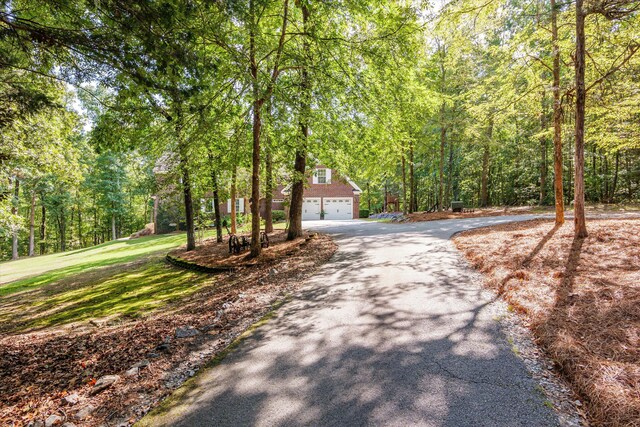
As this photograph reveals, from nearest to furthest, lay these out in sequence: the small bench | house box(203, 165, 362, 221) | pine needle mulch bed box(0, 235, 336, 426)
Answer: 1. pine needle mulch bed box(0, 235, 336, 426)
2. the small bench
3. house box(203, 165, 362, 221)

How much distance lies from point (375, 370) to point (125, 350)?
3412mm

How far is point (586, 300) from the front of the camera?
4.06 meters

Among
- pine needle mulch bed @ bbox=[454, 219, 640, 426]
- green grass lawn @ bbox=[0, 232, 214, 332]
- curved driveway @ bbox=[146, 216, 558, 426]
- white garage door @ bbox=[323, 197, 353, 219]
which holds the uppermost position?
white garage door @ bbox=[323, 197, 353, 219]

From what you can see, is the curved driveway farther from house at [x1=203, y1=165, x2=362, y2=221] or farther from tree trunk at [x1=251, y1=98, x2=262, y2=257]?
house at [x1=203, y1=165, x2=362, y2=221]

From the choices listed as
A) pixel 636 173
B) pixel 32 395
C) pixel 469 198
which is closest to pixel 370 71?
pixel 32 395

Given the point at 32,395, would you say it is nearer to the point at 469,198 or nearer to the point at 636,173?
the point at 636,173

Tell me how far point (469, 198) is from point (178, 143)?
32.6m

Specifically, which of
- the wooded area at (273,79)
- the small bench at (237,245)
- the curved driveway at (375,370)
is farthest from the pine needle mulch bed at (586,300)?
the small bench at (237,245)

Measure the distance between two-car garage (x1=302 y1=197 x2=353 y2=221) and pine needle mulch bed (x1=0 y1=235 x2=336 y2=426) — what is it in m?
22.0

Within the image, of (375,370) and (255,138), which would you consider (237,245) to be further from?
(375,370)

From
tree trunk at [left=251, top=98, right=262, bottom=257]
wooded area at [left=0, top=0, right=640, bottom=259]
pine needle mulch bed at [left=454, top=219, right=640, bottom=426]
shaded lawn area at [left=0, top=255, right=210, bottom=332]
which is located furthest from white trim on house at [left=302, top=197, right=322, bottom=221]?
pine needle mulch bed at [left=454, top=219, right=640, bottom=426]

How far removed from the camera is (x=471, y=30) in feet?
27.5

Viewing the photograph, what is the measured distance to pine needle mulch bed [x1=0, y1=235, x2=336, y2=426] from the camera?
292 centimetres

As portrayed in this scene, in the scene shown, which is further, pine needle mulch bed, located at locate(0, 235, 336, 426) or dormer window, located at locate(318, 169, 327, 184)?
dormer window, located at locate(318, 169, 327, 184)
